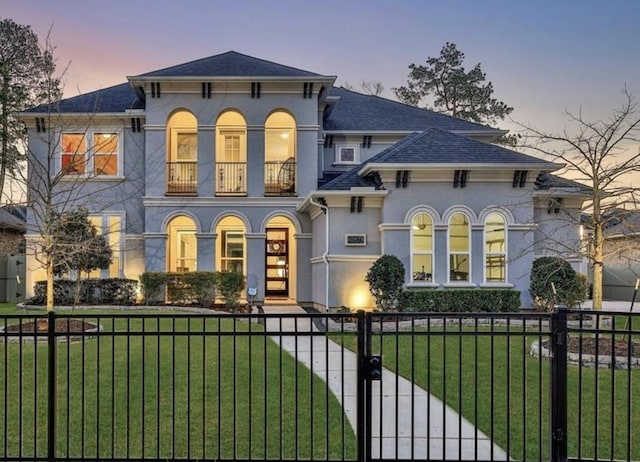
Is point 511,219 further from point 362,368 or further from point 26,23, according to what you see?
point 26,23

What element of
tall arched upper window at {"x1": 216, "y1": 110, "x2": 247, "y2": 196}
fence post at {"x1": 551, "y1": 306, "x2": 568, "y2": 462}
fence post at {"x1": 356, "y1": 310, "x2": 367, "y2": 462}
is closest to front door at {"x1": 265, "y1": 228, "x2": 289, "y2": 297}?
tall arched upper window at {"x1": 216, "y1": 110, "x2": 247, "y2": 196}

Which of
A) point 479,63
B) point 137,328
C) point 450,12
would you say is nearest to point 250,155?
point 137,328

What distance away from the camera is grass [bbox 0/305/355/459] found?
4367 mm

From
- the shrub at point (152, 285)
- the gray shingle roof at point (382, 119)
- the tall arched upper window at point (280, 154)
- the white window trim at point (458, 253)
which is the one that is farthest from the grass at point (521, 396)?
the gray shingle roof at point (382, 119)

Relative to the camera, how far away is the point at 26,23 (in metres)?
27.1

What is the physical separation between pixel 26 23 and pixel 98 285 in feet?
60.8

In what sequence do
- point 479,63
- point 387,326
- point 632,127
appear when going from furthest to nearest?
point 479,63 → point 387,326 → point 632,127

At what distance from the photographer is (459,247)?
1440 centimetres

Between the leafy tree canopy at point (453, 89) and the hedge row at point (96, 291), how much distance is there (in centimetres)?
2556

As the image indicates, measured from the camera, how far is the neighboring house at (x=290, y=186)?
1425cm

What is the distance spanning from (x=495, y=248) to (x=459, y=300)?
6.76 ft

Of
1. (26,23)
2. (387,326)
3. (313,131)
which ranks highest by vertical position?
(26,23)

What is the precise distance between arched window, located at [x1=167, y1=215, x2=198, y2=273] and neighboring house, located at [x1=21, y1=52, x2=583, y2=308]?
0.05 metres

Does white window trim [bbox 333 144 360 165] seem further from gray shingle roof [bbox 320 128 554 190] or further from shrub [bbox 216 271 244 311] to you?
shrub [bbox 216 271 244 311]
